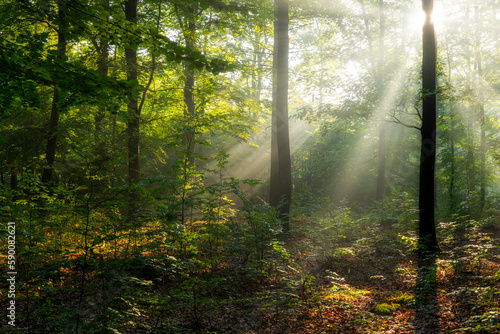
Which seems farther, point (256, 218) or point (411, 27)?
point (411, 27)

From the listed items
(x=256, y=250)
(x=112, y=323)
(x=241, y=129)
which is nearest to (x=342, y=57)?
(x=241, y=129)

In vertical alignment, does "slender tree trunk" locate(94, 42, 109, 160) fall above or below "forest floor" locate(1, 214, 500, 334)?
above

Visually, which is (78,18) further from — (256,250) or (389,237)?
(389,237)

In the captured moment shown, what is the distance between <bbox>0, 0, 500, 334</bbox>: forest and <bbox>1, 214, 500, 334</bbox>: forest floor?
0.04 m

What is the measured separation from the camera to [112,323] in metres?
3.30

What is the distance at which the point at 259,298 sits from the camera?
4270 millimetres

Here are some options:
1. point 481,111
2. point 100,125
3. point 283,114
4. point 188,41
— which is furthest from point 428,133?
point 481,111

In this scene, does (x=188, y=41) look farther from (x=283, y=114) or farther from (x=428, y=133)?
(x=428, y=133)

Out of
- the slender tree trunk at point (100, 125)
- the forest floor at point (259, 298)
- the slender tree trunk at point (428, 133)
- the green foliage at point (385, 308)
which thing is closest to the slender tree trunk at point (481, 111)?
the slender tree trunk at point (428, 133)

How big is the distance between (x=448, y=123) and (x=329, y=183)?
798 centimetres

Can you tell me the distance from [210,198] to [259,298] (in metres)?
3.21

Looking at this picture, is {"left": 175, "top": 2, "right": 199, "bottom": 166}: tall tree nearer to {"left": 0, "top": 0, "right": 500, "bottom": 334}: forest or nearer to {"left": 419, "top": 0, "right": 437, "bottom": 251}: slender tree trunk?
{"left": 0, "top": 0, "right": 500, "bottom": 334}: forest

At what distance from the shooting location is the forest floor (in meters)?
3.58

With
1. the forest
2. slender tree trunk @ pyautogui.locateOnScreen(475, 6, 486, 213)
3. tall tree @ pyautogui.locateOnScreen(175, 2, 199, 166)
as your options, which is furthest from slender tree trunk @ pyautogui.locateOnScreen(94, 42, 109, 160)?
slender tree trunk @ pyautogui.locateOnScreen(475, 6, 486, 213)
